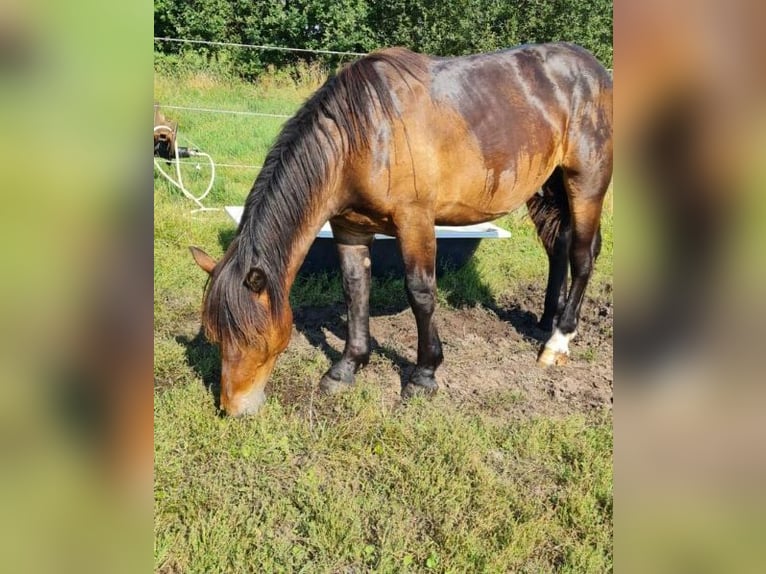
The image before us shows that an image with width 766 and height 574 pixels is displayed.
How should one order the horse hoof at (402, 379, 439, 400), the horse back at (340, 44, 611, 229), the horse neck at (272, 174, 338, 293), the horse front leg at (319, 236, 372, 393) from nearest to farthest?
the horse neck at (272, 174, 338, 293), the horse back at (340, 44, 611, 229), the horse hoof at (402, 379, 439, 400), the horse front leg at (319, 236, 372, 393)

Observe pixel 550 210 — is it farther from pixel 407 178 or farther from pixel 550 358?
pixel 407 178

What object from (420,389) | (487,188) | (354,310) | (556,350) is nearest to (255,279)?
(354,310)

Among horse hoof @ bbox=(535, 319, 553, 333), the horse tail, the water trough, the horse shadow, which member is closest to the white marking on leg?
the horse shadow

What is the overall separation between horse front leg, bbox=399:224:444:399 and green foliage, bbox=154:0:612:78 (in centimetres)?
1281

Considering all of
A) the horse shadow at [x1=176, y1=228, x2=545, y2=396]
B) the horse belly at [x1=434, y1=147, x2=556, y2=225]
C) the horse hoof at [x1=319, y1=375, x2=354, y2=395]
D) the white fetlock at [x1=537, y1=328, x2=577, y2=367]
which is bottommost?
the horse shadow at [x1=176, y1=228, x2=545, y2=396]

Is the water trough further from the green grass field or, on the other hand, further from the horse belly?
the horse belly

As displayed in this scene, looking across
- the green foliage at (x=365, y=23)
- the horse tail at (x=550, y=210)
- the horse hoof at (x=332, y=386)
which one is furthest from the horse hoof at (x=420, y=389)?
the green foliage at (x=365, y=23)

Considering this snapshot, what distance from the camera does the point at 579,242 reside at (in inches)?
158

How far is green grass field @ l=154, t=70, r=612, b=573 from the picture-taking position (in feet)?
7.16

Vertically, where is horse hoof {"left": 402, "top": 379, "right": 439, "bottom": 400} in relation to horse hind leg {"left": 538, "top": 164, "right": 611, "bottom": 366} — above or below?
below

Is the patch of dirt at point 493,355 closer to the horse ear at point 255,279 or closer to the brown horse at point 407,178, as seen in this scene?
the brown horse at point 407,178
